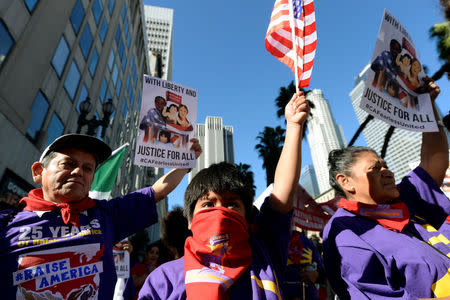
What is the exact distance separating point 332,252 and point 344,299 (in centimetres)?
30

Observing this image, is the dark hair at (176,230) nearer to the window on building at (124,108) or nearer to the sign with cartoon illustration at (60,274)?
the sign with cartoon illustration at (60,274)

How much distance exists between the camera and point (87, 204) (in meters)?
1.93

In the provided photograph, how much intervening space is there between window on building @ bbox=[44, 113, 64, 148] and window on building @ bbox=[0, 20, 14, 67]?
3.66m

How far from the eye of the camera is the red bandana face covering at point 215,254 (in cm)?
120

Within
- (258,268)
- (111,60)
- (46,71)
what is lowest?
(258,268)

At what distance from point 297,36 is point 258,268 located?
184cm

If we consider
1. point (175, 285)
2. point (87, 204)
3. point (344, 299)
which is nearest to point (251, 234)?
point (175, 285)

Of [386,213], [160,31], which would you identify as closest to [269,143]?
[386,213]

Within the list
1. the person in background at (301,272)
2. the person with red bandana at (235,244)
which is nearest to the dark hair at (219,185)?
the person with red bandana at (235,244)

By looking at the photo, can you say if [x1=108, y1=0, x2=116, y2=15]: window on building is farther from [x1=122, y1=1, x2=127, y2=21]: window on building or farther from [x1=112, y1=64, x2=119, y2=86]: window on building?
[x1=112, y1=64, x2=119, y2=86]: window on building

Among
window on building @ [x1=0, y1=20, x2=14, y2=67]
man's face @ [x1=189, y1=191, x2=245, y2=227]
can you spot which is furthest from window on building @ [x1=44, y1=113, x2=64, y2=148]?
man's face @ [x1=189, y1=191, x2=245, y2=227]

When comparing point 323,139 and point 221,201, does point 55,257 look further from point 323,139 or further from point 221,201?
point 323,139

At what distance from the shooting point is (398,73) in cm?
279

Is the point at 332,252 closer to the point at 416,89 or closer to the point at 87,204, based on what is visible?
the point at 87,204
